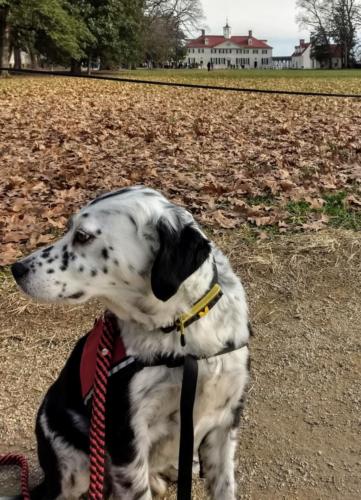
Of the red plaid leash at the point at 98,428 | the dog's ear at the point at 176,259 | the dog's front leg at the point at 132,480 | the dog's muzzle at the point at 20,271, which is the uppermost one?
the dog's ear at the point at 176,259

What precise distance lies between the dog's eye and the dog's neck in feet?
0.92

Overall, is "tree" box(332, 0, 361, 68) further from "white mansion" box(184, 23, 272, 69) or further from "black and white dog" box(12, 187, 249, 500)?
"black and white dog" box(12, 187, 249, 500)

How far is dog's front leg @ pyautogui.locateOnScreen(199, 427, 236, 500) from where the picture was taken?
2.66m

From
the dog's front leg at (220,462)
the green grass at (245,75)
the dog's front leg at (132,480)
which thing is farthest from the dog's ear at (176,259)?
the green grass at (245,75)

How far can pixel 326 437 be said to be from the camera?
10.2 ft

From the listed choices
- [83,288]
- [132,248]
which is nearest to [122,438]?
[83,288]

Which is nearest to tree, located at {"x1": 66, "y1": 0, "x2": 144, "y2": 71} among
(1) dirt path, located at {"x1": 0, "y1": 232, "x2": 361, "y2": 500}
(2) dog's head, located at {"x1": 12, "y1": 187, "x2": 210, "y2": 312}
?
(1) dirt path, located at {"x1": 0, "y1": 232, "x2": 361, "y2": 500}

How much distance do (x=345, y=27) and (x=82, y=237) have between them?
9875cm

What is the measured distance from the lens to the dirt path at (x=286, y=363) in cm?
291

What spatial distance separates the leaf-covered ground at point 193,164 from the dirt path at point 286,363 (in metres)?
0.59

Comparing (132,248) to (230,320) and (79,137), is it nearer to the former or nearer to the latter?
(230,320)

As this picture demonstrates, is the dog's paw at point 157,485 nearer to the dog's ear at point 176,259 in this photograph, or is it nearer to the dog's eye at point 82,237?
the dog's ear at point 176,259

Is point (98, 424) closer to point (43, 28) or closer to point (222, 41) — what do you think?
point (43, 28)

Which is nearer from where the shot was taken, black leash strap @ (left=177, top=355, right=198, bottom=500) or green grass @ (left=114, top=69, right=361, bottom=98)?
black leash strap @ (left=177, top=355, right=198, bottom=500)
